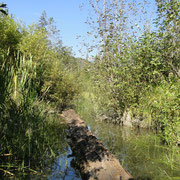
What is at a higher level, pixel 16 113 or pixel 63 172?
pixel 16 113

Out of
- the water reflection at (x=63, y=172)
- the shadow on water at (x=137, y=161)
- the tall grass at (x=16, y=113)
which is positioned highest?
the tall grass at (x=16, y=113)

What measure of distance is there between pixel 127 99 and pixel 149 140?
317 cm

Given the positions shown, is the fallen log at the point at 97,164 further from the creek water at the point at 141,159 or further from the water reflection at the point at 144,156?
the water reflection at the point at 144,156

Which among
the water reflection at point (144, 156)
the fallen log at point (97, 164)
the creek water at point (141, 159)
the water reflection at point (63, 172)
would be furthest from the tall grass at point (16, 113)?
the water reflection at point (144, 156)

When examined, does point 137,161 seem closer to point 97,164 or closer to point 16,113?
point 97,164

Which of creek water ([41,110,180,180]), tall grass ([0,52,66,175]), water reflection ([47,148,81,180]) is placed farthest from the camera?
creek water ([41,110,180,180])

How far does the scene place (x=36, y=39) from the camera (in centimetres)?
1409

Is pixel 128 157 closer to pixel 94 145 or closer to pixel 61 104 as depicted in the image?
pixel 94 145

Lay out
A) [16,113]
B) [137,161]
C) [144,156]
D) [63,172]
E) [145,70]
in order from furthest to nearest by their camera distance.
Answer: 1. [145,70]
2. [144,156]
3. [137,161]
4. [63,172]
5. [16,113]

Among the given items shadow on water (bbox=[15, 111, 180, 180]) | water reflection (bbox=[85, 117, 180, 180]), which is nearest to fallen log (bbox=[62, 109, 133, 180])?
shadow on water (bbox=[15, 111, 180, 180])

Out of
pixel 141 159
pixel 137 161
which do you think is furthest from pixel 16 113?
pixel 141 159

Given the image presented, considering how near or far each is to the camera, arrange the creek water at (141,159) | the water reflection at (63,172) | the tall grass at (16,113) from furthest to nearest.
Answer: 1. the creek water at (141,159)
2. the water reflection at (63,172)
3. the tall grass at (16,113)

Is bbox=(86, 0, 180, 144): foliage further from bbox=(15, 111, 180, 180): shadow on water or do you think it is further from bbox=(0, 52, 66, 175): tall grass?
bbox=(0, 52, 66, 175): tall grass

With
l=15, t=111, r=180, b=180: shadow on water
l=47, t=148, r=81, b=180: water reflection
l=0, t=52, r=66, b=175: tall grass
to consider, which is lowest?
l=47, t=148, r=81, b=180: water reflection
